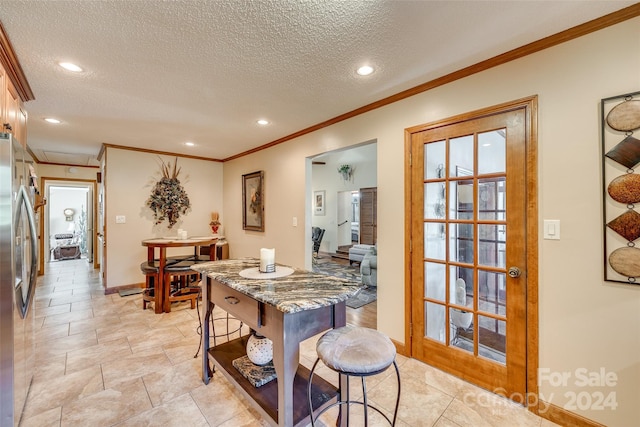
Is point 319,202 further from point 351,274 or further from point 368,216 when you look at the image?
point 351,274

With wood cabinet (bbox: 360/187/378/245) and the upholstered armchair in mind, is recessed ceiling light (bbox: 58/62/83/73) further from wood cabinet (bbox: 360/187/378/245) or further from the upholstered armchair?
wood cabinet (bbox: 360/187/378/245)

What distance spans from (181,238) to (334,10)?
3.49 m

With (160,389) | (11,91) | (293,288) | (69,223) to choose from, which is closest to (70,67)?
(11,91)

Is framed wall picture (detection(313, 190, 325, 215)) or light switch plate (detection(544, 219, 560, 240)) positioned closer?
light switch plate (detection(544, 219, 560, 240))

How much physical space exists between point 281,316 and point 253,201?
3523 mm

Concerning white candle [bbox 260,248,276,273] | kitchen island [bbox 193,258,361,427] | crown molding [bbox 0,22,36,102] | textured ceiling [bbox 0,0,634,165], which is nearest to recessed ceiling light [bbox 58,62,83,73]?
textured ceiling [bbox 0,0,634,165]

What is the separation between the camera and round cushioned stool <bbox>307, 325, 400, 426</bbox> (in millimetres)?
1185

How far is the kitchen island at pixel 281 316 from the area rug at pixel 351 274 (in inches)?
74.2

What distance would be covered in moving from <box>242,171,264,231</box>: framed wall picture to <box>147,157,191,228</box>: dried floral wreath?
115cm

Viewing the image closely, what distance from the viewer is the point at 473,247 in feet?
6.94

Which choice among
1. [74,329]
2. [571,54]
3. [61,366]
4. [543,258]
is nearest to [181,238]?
[74,329]

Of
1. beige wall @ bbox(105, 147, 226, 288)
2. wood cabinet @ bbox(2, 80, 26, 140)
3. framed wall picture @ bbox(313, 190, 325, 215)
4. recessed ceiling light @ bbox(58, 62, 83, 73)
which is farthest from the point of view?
framed wall picture @ bbox(313, 190, 325, 215)

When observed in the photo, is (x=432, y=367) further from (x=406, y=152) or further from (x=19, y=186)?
(x=19, y=186)

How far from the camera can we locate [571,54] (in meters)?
1.69
